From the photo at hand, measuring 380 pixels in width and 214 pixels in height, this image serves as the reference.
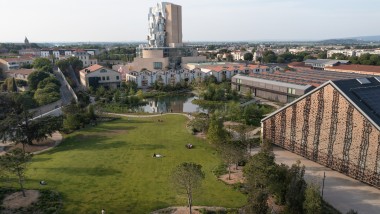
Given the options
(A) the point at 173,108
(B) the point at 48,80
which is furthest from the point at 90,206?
(B) the point at 48,80

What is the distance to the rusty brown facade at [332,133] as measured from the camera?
23281 millimetres

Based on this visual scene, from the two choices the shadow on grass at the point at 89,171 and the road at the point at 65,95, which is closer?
the shadow on grass at the point at 89,171

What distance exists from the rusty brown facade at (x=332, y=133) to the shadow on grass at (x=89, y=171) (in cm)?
1630

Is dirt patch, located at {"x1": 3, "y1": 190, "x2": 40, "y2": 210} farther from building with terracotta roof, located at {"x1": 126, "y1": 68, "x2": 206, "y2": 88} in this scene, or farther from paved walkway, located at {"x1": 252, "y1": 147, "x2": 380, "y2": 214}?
building with terracotta roof, located at {"x1": 126, "y1": 68, "x2": 206, "y2": 88}

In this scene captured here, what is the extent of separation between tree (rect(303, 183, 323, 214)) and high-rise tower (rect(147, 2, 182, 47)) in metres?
85.4

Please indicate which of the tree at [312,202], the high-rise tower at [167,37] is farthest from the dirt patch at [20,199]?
the high-rise tower at [167,37]

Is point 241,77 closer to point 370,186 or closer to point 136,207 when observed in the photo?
point 370,186

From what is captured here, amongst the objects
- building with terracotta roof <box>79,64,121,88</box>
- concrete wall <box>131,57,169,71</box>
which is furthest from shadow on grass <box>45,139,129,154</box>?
concrete wall <box>131,57,169,71</box>

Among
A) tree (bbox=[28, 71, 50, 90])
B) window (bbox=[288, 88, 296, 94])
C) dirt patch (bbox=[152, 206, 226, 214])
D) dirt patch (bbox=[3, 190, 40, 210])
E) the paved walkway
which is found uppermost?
tree (bbox=[28, 71, 50, 90])

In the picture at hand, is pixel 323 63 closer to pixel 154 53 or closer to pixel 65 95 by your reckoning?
pixel 154 53

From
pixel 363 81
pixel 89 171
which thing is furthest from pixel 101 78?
pixel 363 81

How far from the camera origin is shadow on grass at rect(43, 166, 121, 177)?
82.5ft

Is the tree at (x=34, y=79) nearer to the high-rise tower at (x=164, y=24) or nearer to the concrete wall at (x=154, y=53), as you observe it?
the concrete wall at (x=154, y=53)

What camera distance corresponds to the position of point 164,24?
99.2m
